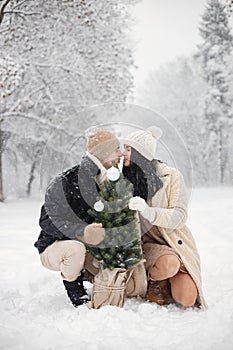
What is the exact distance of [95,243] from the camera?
12.1 feet

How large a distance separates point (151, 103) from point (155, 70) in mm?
4662

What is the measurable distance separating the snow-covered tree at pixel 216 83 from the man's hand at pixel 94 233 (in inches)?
1138

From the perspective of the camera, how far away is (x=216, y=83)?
3158cm

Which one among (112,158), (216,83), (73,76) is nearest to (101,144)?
(112,158)

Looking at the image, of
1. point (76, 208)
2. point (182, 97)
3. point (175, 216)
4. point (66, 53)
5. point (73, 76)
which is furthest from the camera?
point (182, 97)

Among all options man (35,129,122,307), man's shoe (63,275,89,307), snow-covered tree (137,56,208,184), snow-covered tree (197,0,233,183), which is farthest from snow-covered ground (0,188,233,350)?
snow-covered tree (137,56,208,184)

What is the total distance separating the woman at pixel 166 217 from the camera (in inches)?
155

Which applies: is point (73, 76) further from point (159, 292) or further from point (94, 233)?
point (94, 233)

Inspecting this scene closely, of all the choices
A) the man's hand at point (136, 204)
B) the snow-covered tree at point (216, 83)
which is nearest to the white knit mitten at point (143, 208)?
the man's hand at point (136, 204)

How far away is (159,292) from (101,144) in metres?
1.39

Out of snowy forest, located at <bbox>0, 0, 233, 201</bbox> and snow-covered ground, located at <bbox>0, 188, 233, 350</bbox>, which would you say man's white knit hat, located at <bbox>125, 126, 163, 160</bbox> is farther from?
snow-covered ground, located at <bbox>0, 188, 233, 350</bbox>

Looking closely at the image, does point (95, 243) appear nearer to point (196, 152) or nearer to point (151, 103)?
point (196, 152)

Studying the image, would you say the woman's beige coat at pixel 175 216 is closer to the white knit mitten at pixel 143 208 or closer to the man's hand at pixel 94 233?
the white knit mitten at pixel 143 208

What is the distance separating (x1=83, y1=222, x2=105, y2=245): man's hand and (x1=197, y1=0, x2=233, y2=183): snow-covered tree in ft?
94.8
